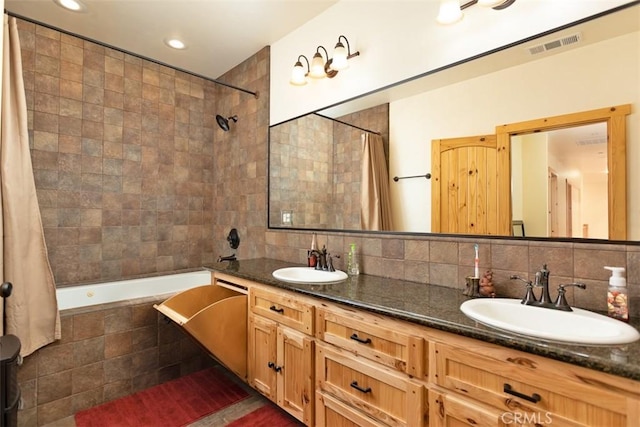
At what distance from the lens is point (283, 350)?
1773 millimetres

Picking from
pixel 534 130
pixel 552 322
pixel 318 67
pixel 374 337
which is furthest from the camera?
pixel 318 67

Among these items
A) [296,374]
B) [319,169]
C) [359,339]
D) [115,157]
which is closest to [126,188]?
[115,157]

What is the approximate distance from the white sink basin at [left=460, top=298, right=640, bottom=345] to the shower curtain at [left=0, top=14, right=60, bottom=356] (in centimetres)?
241

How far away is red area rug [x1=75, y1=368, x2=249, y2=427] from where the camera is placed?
1.94m

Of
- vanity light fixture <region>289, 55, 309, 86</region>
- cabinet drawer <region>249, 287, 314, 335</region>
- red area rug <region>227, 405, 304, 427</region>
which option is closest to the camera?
cabinet drawer <region>249, 287, 314, 335</region>

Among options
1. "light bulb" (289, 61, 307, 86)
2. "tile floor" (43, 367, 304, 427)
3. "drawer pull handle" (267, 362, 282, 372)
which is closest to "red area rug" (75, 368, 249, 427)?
"tile floor" (43, 367, 304, 427)

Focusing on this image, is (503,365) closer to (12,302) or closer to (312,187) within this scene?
(312,187)

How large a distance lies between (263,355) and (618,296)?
1696 millimetres

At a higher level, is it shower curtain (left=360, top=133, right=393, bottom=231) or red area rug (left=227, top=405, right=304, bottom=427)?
shower curtain (left=360, top=133, right=393, bottom=231)

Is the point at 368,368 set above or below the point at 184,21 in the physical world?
below

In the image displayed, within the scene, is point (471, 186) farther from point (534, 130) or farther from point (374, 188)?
point (374, 188)

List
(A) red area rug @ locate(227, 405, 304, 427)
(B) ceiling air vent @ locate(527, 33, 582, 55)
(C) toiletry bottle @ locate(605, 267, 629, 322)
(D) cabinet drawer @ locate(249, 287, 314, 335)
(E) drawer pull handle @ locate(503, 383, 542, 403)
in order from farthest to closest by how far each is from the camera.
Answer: (A) red area rug @ locate(227, 405, 304, 427) → (D) cabinet drawer @ locate(249, 287, 314, 335) → (B) ceiling air vent @ locate(527, 33, 582, 55) → (C) toiletry bottle @ locate(605, 267, 629, 322) → (E) drawer pull handle @ locate(503, 383, 542, 403)

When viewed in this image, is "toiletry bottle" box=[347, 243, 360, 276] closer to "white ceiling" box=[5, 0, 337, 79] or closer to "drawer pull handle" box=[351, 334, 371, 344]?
"drawer pull handle" box=[351, 334, 371, 344]

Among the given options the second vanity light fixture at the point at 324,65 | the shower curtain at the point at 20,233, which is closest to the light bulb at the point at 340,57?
the second vanity light fixture at the point at 324,65
